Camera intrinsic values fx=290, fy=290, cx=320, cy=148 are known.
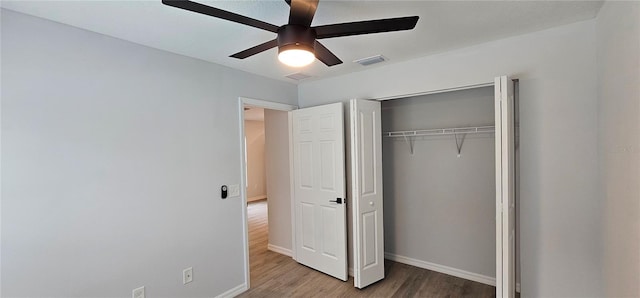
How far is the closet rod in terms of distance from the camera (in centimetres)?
306

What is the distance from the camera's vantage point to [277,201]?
13.6 ft

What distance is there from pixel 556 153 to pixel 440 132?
1239 millimetres

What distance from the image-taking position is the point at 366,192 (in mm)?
3047

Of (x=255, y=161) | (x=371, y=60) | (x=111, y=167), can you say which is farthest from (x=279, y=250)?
(x=255, y=161)

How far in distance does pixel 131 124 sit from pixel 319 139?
5.93ft

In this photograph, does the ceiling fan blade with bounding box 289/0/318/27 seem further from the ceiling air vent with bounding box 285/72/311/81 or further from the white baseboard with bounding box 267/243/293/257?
the white baseboard with bounding box 267/243/293/257

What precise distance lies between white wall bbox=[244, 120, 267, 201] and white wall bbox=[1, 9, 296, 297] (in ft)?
17.6

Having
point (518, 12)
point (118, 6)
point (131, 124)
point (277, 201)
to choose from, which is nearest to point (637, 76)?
point (518, 12)

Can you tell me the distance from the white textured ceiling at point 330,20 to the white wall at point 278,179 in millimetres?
1520

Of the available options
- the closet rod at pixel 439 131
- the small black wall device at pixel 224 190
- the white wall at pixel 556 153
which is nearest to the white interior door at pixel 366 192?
the closet rod at pixel 439 131

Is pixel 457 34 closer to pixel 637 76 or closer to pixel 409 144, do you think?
pixel 637 76

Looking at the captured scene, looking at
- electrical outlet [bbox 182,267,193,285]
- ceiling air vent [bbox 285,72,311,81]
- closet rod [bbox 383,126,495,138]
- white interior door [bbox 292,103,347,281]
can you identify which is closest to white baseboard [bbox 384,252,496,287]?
white interior door [bbox 292,103,347,281]

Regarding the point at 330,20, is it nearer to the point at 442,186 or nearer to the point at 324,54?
the point at 324,54

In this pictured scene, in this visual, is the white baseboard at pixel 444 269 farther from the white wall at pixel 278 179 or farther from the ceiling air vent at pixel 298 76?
the ceiling air vent at pixel 298 76
